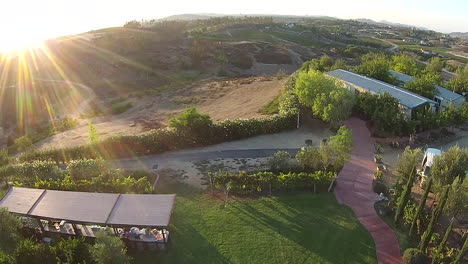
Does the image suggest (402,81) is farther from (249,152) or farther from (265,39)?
(265,39)

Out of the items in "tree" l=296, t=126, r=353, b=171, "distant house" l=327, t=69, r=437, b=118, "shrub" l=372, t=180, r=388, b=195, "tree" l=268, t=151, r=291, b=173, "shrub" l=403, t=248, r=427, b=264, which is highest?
"distant house" l=327, t=69, r=437, b=118

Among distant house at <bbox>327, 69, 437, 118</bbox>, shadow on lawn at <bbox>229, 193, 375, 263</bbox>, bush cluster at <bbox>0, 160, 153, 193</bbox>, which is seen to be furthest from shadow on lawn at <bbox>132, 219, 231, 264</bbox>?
distant house at <bbox>327, 69, 437, 118</bbox>

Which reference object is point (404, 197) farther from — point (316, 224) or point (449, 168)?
point (316, 224)

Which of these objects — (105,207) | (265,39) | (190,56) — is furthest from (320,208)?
(265,39)

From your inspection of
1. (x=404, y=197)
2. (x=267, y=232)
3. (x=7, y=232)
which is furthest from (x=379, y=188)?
(x=7, y=232)

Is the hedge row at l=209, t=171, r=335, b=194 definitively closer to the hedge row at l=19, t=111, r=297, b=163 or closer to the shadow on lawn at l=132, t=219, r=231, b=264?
the shadow on lawn at l=132, t=219, r=231, b=264

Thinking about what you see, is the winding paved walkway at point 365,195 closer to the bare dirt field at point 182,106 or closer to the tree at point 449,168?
the tree at point 449,168
